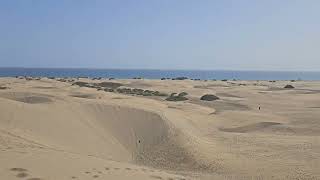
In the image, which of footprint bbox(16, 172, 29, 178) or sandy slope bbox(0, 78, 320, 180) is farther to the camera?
sandy slope bbox(0, 78, 320, 180)

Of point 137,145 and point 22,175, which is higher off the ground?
point 22,175

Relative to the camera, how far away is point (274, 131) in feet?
68.9

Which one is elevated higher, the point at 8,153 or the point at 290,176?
the point at 8,153

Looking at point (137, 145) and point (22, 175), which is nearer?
point (22, 175)

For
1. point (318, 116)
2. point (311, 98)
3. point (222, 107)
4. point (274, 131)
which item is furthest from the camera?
point (311, 98)

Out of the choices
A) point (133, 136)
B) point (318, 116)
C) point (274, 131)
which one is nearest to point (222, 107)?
point (318, 116)

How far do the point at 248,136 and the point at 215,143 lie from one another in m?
2.11

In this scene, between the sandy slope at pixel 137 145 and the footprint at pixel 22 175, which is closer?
the footprint at pixel 22 175

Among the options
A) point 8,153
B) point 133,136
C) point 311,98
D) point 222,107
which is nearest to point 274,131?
point 133,136

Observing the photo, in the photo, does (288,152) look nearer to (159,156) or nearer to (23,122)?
(159,156)

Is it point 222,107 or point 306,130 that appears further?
point 222,107

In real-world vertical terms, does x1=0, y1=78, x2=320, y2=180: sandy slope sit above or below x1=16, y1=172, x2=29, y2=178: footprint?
below

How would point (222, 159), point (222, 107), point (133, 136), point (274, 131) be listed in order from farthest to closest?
point (222, 107) → point (274, 131) → point (133, 136) → point (222, 159)

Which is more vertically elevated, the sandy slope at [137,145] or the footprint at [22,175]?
the footprint at [22,175]
